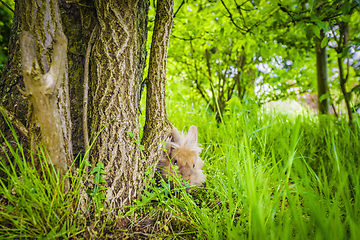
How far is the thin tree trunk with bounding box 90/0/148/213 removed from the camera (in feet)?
4.11

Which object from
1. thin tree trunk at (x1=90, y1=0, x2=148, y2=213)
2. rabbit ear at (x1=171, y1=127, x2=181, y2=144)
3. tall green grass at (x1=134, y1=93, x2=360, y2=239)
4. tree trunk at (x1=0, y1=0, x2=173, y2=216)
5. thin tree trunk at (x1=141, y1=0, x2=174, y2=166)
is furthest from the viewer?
rabbit ear at (x1=171, y1=127, x2=181, y2=144)

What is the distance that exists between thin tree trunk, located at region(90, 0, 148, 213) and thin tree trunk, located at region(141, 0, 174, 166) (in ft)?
0.68

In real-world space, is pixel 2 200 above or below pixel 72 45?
below

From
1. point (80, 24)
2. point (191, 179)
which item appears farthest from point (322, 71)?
point (80, 24)

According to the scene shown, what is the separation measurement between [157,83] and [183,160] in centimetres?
71

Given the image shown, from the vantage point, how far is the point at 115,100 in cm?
129

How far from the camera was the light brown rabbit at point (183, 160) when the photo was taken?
1.65 metres

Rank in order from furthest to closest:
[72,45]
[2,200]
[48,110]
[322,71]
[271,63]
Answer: [271,63], [322,71], [72,45], [2,200], [48,110]

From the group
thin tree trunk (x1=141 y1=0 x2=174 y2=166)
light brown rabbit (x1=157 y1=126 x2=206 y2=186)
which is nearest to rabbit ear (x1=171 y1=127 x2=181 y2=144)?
light brown rabbit (x1=157 y1=126 x2=206 y2=186)

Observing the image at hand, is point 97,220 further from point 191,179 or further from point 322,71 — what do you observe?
point 322,71

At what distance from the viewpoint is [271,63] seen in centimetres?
387

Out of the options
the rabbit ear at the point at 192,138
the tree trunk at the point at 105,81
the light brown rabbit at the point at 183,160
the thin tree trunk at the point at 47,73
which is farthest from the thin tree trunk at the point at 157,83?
the thin tree trunk at the point at 47,73

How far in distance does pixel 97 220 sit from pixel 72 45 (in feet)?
3.98

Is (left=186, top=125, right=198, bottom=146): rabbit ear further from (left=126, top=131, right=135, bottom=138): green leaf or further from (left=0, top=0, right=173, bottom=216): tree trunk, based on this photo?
(left=126, top=131, right=135, bottom=138): green leaf
